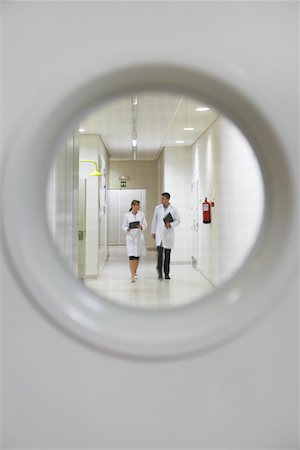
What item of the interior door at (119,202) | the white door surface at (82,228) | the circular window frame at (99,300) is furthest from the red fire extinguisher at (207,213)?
the interior door at (119,202)

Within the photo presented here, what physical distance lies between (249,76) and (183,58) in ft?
0.44

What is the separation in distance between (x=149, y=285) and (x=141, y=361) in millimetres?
3262

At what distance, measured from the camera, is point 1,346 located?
91 centimetres

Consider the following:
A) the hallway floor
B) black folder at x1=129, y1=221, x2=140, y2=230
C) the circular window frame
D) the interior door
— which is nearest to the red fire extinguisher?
the hallway floor

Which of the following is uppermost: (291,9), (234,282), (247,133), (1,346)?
(291,9)

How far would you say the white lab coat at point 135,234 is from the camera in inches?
164

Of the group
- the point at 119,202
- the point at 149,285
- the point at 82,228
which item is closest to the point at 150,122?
the point at 82,228

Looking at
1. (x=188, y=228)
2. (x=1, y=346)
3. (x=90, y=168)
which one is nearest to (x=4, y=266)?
(x=1, y=346)

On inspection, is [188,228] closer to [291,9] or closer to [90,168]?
[90,168]

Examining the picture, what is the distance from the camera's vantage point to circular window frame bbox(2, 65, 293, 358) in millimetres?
869

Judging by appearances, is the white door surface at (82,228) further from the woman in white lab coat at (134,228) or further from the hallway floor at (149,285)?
the woman in white lab coat at (134,228)

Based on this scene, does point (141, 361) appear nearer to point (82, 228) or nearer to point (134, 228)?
point (134, 228)

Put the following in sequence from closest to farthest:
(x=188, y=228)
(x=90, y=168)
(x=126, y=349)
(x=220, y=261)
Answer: (x=126, y=349)
(x=220, y=261)
(x=90, y=168)
(x=188, y=228)

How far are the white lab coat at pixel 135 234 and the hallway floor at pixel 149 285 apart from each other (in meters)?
0.32
